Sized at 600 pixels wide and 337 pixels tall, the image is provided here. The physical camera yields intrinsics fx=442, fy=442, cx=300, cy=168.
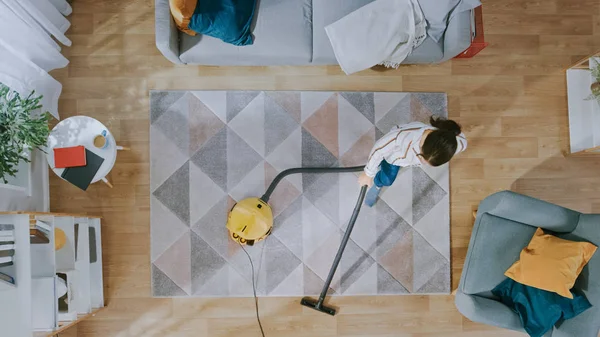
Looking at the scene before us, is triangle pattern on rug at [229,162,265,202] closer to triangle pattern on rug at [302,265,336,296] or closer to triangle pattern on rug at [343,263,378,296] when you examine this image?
triangle pattern on rug at [302,265,336,296]

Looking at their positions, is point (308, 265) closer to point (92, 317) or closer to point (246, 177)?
point (246, 177)

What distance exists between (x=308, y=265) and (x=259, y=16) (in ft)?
5.48

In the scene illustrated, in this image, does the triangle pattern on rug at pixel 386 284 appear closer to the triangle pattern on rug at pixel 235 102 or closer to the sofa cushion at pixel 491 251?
the sofa cushion at pixel 491 251

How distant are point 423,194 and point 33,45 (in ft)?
8.68

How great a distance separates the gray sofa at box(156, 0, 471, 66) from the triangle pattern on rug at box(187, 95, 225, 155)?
361 mm

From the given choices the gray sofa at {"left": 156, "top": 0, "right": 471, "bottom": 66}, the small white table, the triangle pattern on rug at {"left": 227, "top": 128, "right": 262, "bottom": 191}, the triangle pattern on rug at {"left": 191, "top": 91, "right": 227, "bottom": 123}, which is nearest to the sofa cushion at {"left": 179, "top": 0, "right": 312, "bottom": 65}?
the gray sofa at {"left": 156, "top": 0, "right": 471, "bottom": 66}

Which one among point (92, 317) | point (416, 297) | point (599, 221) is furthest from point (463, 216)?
point (92, 317)

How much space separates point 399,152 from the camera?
7.31ft

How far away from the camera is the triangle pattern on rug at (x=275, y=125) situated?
3088 mm

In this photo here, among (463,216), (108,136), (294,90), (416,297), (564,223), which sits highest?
(108,136)

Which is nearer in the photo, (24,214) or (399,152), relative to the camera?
(24,214)

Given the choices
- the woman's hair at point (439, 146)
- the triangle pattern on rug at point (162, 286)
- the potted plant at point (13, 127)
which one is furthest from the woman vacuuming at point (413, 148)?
the potted plant at point (13, 127)

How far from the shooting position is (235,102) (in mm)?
3094

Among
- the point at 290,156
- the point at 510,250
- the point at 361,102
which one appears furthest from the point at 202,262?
the point at 510,250
